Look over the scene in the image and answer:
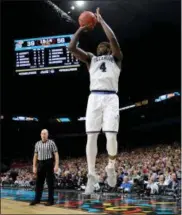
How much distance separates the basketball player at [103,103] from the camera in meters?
4.45

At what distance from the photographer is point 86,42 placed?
638 inches

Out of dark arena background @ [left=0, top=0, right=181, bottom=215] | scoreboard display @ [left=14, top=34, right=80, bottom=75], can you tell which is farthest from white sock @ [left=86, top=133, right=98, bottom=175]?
scoreboard display @ [left=14, top=34, right=80, bottom=75]

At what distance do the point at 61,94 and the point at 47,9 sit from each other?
1285 centimetres

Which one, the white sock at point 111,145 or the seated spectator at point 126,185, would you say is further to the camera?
the seated spectator at point 126,185

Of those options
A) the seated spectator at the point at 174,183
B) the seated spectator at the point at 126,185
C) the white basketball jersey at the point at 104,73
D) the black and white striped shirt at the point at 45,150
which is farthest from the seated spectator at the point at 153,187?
the white basketball jersey at the point at 104,73

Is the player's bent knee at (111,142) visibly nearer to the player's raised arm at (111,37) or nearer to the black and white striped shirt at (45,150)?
the player's raised arm at (111,37)

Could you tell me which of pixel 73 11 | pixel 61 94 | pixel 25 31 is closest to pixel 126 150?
pixel 61 94

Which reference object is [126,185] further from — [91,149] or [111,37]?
[111,37]

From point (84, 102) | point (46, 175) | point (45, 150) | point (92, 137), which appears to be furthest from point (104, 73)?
point (84, 102)

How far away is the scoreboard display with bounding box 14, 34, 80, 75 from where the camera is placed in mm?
12828

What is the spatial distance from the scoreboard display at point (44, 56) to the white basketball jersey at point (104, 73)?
8.10 metres

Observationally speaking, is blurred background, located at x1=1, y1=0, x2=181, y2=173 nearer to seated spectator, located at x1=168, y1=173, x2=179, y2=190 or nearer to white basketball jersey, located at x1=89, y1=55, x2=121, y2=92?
seated spectator, located at x1=168, y1=173, x2=179, y2=190

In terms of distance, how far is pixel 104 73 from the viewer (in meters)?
4.57

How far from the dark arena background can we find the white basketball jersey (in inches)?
83.5
